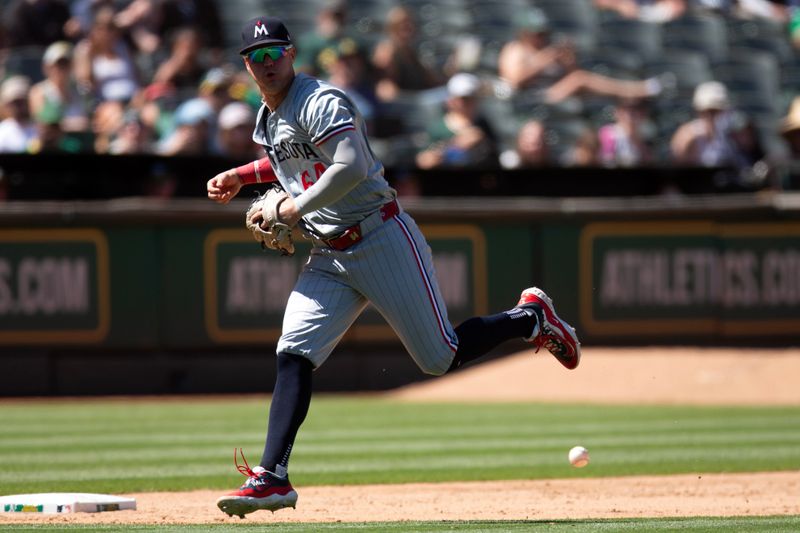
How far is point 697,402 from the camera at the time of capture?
12.0 m

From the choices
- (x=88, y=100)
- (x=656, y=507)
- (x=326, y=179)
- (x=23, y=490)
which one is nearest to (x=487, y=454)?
(x=656, y=507)

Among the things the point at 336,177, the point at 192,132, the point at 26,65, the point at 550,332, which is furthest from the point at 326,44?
the point at 336,177

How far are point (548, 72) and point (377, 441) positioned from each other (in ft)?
24.5

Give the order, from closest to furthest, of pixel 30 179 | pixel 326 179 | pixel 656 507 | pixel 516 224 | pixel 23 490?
pixel 326 179
pixel 656 507
pixel 23 490
pixel 30 179
pixel 516 224

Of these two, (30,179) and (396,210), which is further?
(30,179)

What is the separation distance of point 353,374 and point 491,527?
7.19m

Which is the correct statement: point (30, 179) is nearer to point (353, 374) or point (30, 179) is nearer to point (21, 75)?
point (21, 75)

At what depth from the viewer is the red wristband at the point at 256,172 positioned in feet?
19.5

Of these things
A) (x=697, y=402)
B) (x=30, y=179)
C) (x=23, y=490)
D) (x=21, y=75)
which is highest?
(x=21, y=75)

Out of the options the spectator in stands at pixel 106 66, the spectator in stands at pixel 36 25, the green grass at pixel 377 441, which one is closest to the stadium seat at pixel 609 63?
the spectator in stands at pixel 106 66

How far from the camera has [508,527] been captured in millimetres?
5383

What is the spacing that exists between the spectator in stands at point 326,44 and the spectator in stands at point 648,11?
14.5 feet

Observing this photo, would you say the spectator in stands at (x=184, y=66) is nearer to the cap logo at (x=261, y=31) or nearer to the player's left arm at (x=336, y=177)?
the cap logo at (x=261, y=31)

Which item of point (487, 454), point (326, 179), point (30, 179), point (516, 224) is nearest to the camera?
point (326, 179)
